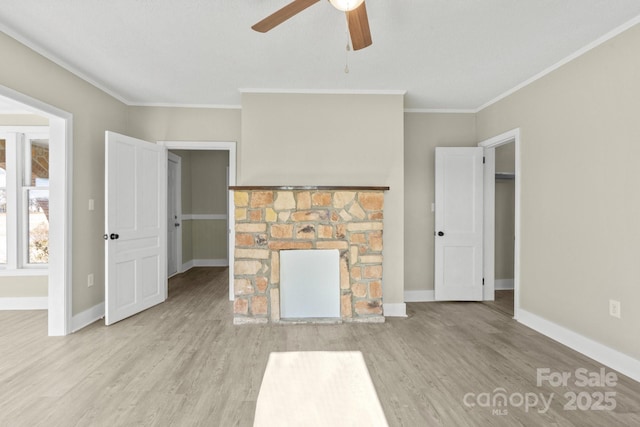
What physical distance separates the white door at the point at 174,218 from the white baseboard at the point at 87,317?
2.25 meters

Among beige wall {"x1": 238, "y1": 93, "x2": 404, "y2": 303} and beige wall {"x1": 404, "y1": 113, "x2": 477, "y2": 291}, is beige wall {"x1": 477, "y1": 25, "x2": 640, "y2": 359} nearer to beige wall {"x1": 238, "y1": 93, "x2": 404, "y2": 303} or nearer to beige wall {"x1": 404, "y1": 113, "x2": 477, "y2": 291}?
Result: beige wall {"x1": 404, "y1": 113, "x2": 477, "y2": 291}

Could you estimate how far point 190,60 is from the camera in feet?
9.98

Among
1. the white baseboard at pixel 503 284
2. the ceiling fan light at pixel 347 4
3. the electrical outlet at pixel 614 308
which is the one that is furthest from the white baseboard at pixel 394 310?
the ceiling fan light at pixel 347 4

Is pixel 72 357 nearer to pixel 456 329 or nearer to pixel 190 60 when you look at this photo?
pixel 190 60

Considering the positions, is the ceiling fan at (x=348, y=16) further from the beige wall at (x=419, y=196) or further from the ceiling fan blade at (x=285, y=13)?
the beige wall at (x=419, y=196)

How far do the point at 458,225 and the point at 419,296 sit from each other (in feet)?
3.50

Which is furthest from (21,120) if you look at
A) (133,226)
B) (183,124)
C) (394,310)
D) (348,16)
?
(394,310)

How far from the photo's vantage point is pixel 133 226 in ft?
12.4

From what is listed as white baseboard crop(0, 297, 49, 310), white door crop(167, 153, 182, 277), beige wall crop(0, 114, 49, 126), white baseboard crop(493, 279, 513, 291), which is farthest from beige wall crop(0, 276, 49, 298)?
white baseboard crop(493, 279, 513, 291)

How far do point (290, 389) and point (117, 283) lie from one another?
7.87ft

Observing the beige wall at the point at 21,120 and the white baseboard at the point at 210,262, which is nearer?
the beige wall at the point at 21,120

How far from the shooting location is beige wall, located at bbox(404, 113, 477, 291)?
4457 millimetres

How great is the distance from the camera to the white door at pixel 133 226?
3463mm

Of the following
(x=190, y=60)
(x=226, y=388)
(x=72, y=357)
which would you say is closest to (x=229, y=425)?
(x=226, y=388)
